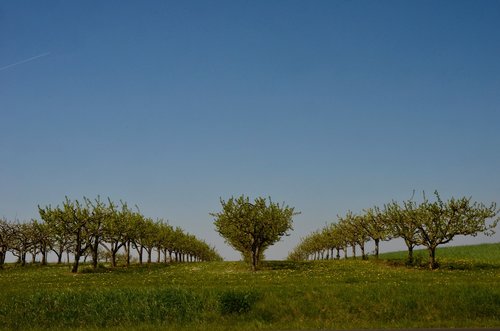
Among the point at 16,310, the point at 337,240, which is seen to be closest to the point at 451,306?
the point at 16,310

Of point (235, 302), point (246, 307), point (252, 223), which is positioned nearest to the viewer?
point (246, 307)

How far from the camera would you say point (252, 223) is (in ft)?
215

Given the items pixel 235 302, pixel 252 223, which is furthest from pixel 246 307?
pixel 252 223

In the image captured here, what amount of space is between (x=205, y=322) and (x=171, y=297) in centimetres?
311

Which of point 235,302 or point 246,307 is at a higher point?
point 235,302

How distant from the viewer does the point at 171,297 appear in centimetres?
2192

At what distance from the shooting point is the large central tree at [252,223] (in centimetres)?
6550

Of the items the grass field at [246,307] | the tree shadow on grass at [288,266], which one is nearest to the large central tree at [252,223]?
the tree shadow on grass at [288,266]

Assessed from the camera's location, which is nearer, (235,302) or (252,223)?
(235,302)

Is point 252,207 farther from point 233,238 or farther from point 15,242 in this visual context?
point 15,242

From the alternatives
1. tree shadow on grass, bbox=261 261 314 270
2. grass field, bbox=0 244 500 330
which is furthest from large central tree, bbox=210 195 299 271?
grass field, bbox=0 244 500 330

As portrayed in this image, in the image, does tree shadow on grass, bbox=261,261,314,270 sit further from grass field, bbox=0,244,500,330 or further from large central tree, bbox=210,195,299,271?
grass field, bbox=0,244,500,330

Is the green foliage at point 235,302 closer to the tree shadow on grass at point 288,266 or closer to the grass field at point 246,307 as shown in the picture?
the grass field at point 246,307

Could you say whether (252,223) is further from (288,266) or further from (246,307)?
(246,307)
